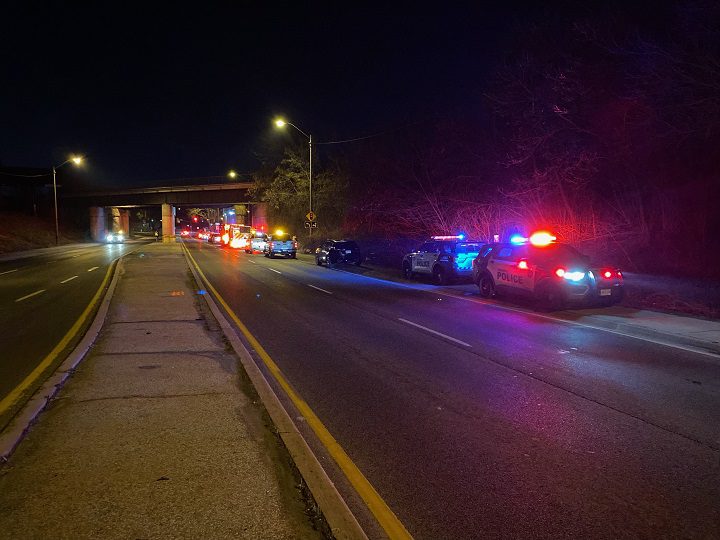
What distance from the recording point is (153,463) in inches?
169

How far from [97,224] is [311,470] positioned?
93057mm

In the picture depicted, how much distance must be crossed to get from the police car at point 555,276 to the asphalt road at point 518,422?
1.93 meters

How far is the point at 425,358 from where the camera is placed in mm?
8539

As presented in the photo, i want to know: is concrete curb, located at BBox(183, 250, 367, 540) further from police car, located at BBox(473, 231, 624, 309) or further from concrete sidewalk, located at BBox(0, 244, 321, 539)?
police car, located at BBox(473, 231, 624, 309)

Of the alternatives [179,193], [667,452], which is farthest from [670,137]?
[179,193]

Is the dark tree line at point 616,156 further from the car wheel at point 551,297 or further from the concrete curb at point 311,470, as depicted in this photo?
the concrete curb at point 311,470

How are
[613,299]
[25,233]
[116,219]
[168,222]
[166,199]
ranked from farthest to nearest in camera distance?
[116,219]
[168,222]
[166,199]
[25,233]
[613,299]

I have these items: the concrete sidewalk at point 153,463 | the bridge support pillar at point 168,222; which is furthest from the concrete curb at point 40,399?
the bridge support pillar at point 168,222

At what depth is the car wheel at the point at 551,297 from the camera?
1337 cm

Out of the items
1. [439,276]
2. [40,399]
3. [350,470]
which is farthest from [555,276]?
[40,399]

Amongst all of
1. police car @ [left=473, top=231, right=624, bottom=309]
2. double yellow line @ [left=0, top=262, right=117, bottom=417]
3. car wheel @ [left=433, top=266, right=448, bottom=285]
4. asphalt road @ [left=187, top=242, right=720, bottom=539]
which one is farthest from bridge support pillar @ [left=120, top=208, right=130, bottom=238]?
asphalt road @ [left=187, top=242, right=720, bottom=539]

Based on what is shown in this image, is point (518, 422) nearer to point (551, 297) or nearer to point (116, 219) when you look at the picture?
point (551, 297)

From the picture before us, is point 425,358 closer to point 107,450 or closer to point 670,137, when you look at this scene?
point 107,450

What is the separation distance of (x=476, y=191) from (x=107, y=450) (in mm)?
28717
